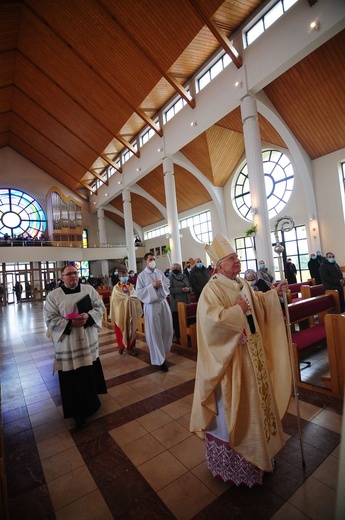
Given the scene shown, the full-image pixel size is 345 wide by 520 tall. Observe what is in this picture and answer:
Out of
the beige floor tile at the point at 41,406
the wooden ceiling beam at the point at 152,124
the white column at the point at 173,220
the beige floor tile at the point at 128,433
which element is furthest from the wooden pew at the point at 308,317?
the wooden ceiling beam at the point at 152,124

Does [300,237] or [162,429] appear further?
[300,237]

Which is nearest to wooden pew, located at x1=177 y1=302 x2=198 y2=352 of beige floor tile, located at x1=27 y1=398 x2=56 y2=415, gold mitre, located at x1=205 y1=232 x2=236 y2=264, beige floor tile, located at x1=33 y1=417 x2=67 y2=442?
beige floor tile, located at x1=27 y1=398 x2=56 y2=415

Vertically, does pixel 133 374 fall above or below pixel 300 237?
below

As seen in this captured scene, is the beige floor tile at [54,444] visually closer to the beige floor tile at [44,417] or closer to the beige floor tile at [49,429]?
the beige floor tile at [49,429]

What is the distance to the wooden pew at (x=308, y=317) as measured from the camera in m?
3.49

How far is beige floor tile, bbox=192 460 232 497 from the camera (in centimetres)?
194

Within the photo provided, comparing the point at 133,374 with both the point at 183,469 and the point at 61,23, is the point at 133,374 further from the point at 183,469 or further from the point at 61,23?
the point at 61,23

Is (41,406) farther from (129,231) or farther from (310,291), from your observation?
(129,231)

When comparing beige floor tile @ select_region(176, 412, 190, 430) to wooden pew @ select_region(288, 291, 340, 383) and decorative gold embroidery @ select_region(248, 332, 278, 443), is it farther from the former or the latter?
wooden pew @ select_region(288, 291, 340, 383)

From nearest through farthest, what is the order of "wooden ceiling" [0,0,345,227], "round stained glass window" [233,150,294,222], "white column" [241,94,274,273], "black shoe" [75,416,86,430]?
"black shoe" [75,416,86,430], "wooden ceiling" [0,0,345,227], "white column" [241,94,274,273], "round stained glass window" [233,150,294,222]

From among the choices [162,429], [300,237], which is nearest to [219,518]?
[162,429]

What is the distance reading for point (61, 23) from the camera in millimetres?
9266

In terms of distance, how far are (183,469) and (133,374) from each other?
2.22 metres

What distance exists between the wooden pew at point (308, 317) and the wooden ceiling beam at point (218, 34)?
791 cm
